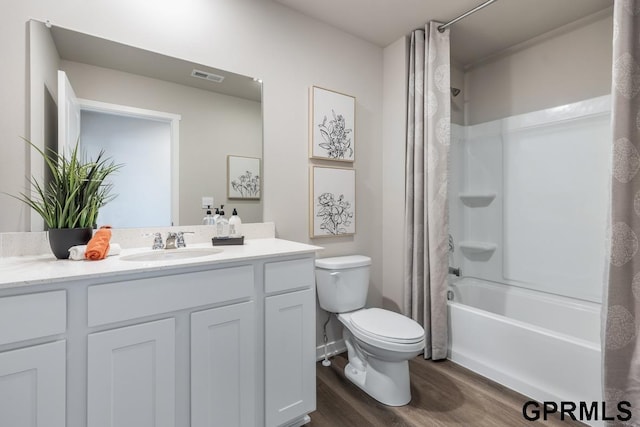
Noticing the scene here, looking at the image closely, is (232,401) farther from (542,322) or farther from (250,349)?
(542,322)

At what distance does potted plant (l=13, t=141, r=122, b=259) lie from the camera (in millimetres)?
1226

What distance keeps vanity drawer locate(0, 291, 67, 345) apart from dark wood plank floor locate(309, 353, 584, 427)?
1.23 meters

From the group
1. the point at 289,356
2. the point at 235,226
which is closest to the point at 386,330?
the point at 289,356

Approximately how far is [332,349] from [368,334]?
0.70m

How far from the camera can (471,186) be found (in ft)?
9.47

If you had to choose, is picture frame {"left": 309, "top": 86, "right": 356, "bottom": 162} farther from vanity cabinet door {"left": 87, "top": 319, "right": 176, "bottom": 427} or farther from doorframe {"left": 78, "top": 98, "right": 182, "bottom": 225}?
vanity cabinet door {"left": 87, "top": 319, "right": 176, "bottom": 427}

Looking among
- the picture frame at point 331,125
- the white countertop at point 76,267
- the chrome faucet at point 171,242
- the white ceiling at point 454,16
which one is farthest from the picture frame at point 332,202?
the white ceiling at point 454,16

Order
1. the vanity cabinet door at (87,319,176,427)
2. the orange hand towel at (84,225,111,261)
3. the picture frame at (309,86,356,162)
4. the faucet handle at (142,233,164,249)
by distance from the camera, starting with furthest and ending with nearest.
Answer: the picture frame at (309,86,356,162) → the faucet handle at (142,233,164,249) → the orange hand towel at (84,225,111,261) → the vanity cabinet door at (87,319,176,427)

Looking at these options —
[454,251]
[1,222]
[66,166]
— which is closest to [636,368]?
[454,251]

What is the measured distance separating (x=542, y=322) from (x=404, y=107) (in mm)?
1941

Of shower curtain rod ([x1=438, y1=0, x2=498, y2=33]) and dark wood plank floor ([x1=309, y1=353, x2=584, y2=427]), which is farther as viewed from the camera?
shower curtain rod ([x1=438, y1=0, x2=498, y2=33])

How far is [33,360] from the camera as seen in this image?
3.01ft

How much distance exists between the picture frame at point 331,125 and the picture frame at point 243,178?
43cm

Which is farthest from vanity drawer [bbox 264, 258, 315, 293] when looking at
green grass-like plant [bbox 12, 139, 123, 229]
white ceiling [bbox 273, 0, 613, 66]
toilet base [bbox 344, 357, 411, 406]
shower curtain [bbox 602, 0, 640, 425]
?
white ceiling [bbox 273, 0, 613, 66]
